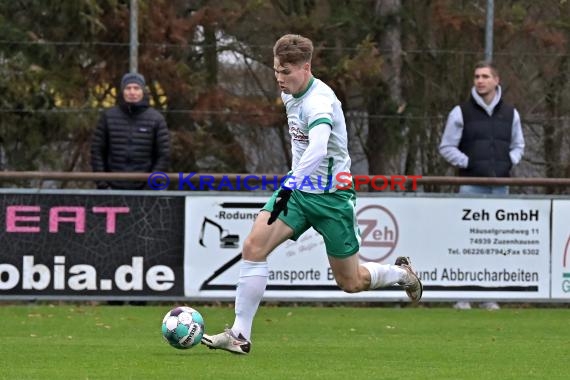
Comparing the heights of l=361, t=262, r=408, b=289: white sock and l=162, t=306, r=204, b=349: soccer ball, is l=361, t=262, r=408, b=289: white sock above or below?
above

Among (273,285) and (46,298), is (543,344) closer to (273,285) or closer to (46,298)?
(273,285)

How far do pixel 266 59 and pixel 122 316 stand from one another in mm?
3642

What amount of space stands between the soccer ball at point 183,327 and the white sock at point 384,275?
1279mm

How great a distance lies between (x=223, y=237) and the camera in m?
12.4

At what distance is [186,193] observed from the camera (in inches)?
492

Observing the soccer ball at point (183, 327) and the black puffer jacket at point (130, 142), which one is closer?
the soccer ball at point (183, 327)

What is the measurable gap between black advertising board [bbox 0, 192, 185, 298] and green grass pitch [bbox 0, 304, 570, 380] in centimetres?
22

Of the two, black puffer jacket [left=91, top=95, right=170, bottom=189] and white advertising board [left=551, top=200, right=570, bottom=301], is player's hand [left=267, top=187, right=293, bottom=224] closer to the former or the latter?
black puffer jacket [left=91, top=95, right=170, bottom=189]

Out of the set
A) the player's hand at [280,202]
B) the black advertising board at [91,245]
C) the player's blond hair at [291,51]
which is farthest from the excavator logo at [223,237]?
the player's blond hair at [291,51]

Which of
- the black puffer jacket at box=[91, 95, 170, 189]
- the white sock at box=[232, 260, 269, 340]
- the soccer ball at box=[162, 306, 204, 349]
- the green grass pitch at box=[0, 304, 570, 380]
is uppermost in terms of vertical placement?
the black puffer jacket at box=[91, 95, 170, 189]

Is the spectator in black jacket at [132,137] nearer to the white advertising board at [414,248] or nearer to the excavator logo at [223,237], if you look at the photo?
the white advertising board at [414,248]

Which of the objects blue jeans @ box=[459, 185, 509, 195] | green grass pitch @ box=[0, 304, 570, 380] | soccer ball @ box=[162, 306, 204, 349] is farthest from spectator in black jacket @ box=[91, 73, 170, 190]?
soccer ball @ box=[162, 306, 204, 349]

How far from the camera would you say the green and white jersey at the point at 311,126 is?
8.00 meters

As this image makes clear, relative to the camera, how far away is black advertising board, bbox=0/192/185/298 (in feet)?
40.0
